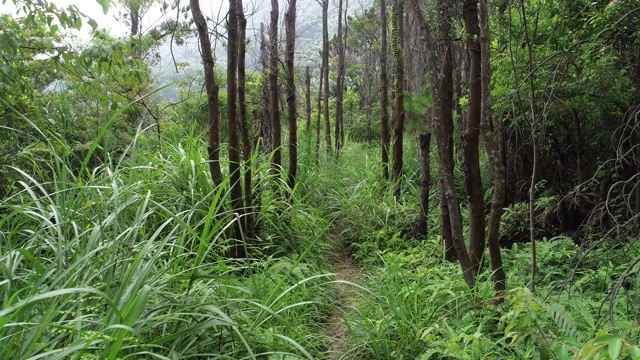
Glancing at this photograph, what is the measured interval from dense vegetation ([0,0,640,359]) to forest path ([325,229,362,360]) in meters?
0.03

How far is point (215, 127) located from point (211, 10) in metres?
1.13

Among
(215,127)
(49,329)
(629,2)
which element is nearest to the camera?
(49,329)

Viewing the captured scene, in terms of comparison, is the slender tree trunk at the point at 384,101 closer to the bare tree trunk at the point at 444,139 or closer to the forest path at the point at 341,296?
the forest path at the point at 341,296

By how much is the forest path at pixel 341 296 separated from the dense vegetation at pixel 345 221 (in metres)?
0.03

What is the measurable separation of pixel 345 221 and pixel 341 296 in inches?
76.2

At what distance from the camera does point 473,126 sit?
301cm

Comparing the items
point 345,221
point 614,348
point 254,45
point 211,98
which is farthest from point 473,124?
point 254,45

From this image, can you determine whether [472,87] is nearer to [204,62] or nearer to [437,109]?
[437,109]

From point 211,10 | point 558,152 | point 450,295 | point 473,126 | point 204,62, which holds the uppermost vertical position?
point 211,10

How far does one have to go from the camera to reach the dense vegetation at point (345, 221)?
6.12 ft

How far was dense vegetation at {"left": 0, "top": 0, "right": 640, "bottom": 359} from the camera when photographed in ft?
6.12

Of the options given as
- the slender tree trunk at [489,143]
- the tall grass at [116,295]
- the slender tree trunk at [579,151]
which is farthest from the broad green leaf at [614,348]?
the slender tree trunk at [579,151]

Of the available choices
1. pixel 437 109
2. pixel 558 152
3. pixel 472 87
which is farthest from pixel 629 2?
pixel 558 152

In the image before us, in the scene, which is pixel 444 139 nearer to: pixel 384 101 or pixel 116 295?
pixel 116 295
